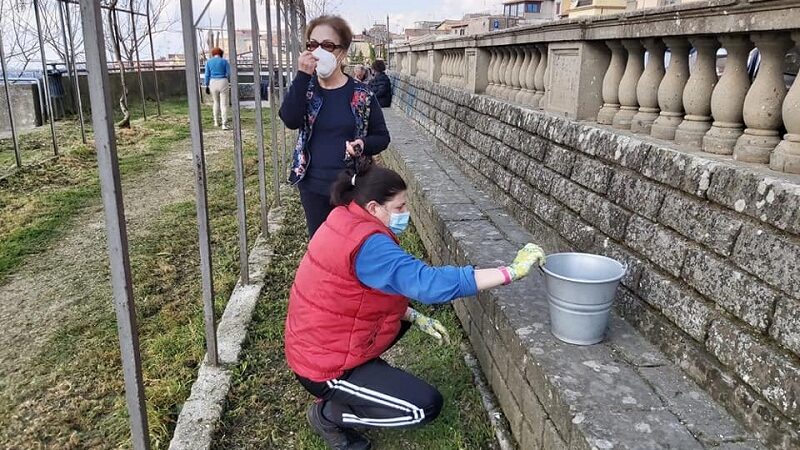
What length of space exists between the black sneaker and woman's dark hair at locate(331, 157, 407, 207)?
37.0 inches

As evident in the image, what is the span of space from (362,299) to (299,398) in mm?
891

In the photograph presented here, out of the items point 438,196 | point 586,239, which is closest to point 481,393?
point 586,239

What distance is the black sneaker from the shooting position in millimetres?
2633

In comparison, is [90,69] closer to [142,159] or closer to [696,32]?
[696,32]

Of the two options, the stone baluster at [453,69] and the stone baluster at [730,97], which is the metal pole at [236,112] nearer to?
the stone baluster at [730,97]

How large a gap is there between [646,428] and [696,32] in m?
1.51

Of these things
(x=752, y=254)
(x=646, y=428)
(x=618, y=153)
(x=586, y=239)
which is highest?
(x=618, y=153)

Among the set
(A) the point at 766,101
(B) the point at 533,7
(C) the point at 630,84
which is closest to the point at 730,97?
(A) the point at 766,101

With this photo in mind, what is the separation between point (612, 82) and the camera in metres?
3.22

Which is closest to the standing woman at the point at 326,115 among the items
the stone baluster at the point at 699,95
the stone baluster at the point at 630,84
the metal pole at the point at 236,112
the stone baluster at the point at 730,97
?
the metal pole at the point at 236,112

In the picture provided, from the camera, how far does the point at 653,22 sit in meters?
2.66

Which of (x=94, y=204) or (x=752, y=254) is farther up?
(x=752, y=254)

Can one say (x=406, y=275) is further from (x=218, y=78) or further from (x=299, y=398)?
(x=218, y=78)

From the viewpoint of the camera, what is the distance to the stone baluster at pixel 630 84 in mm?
3004
